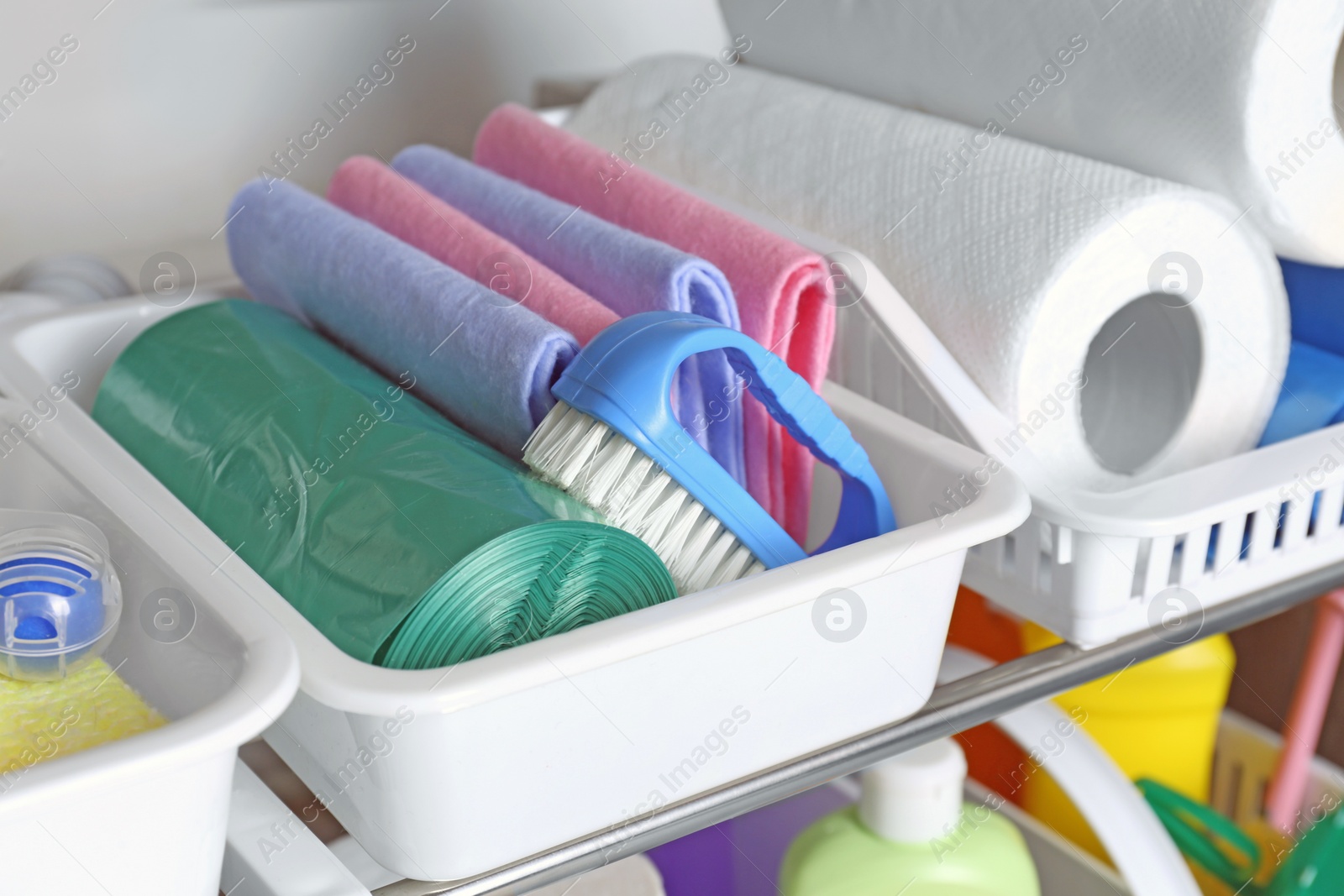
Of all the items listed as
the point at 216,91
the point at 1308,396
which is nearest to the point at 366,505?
the point at 1308,396

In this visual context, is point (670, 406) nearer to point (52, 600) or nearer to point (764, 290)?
point (764, 290)

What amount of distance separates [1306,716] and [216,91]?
2.73 feet

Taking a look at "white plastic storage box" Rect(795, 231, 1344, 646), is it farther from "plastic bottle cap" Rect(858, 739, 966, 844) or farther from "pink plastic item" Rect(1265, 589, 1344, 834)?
"pink plastic item" Rect(1265, 589, 1344, 834)

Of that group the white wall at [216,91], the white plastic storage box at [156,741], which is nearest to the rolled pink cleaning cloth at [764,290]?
→ the white plastic storage box at [156,741]

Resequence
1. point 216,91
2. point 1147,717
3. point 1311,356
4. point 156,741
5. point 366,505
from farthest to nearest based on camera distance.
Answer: point 216,91 → point 1147,717 → point 1311,356 → point 366,505 → point 156,741

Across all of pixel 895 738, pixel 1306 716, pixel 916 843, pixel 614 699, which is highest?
pixel 614 699

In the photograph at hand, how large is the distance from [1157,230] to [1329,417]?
14 centimetres

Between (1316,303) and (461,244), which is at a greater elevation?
(461,244)

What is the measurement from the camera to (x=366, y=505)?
422mm

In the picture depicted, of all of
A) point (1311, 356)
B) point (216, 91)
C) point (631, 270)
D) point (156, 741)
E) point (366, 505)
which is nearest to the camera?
point (156, 741)

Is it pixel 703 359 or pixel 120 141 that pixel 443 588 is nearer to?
pixel 703 359

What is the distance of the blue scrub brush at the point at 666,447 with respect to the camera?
0.42 metres

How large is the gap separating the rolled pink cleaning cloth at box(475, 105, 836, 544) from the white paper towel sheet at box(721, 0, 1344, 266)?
0.54ft

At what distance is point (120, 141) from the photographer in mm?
877
